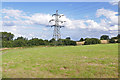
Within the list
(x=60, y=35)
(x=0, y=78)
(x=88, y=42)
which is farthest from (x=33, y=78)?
(x=88, y=42)

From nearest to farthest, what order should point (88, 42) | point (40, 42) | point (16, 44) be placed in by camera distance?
point (16, 44), point (40, 42), point (88, 42)

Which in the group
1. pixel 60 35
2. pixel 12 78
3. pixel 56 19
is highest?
pixel 56 19

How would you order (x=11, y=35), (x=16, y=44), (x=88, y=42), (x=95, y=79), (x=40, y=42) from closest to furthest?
1. (x=95, y=79)
2. (x=16, y=44)
3. (x=40, y=42)
4. (x=88, y=42)
5. (x=11, y=35)

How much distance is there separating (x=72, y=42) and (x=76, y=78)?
267ft

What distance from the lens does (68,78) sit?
8.23 meters

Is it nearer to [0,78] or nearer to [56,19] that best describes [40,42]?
[56,19]

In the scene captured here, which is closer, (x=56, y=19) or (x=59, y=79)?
(x=59, y=79)

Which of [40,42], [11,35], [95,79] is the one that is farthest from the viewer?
[11,35]

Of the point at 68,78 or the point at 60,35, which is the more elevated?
the point at 60,35

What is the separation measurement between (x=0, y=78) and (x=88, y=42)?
8736 cm

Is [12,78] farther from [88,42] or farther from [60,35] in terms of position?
[88,42]

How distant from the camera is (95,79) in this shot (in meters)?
7.98

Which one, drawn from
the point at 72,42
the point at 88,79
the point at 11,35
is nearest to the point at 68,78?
the point at 88,79

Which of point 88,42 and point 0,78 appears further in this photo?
point 88,42
